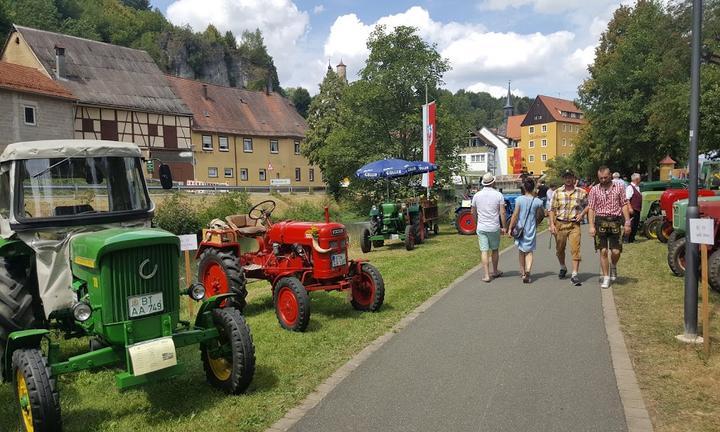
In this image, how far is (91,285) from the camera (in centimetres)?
453

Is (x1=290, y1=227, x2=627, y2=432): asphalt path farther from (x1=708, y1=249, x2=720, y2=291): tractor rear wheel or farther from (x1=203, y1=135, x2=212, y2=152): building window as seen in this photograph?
(x1=203, y1=135, x2=212, y2=152): building window

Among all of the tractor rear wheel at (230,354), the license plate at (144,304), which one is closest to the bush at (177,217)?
the tractor rear wheel at (230,354)

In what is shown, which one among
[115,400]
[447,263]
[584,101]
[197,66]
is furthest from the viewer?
[197,66]

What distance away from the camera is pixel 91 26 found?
75812 millimetres

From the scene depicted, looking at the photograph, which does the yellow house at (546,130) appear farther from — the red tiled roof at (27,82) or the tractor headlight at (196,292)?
the tractor headlight at (196,292)

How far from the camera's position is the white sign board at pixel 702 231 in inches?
213

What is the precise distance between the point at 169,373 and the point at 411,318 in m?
3.68

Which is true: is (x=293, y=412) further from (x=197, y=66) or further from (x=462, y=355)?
(x=197, y=66)

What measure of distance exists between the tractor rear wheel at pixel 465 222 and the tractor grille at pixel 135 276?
14.1 m

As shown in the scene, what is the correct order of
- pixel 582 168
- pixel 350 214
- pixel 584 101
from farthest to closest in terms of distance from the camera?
pixel 582 168 < pixel 584 101 < pixel 350 214

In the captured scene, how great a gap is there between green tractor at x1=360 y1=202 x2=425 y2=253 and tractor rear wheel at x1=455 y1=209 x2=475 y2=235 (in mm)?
1985

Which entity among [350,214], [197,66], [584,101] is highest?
[197,66]

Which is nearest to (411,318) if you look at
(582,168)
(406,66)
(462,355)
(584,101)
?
(462,355)

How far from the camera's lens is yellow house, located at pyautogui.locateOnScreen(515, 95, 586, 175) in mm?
78625
